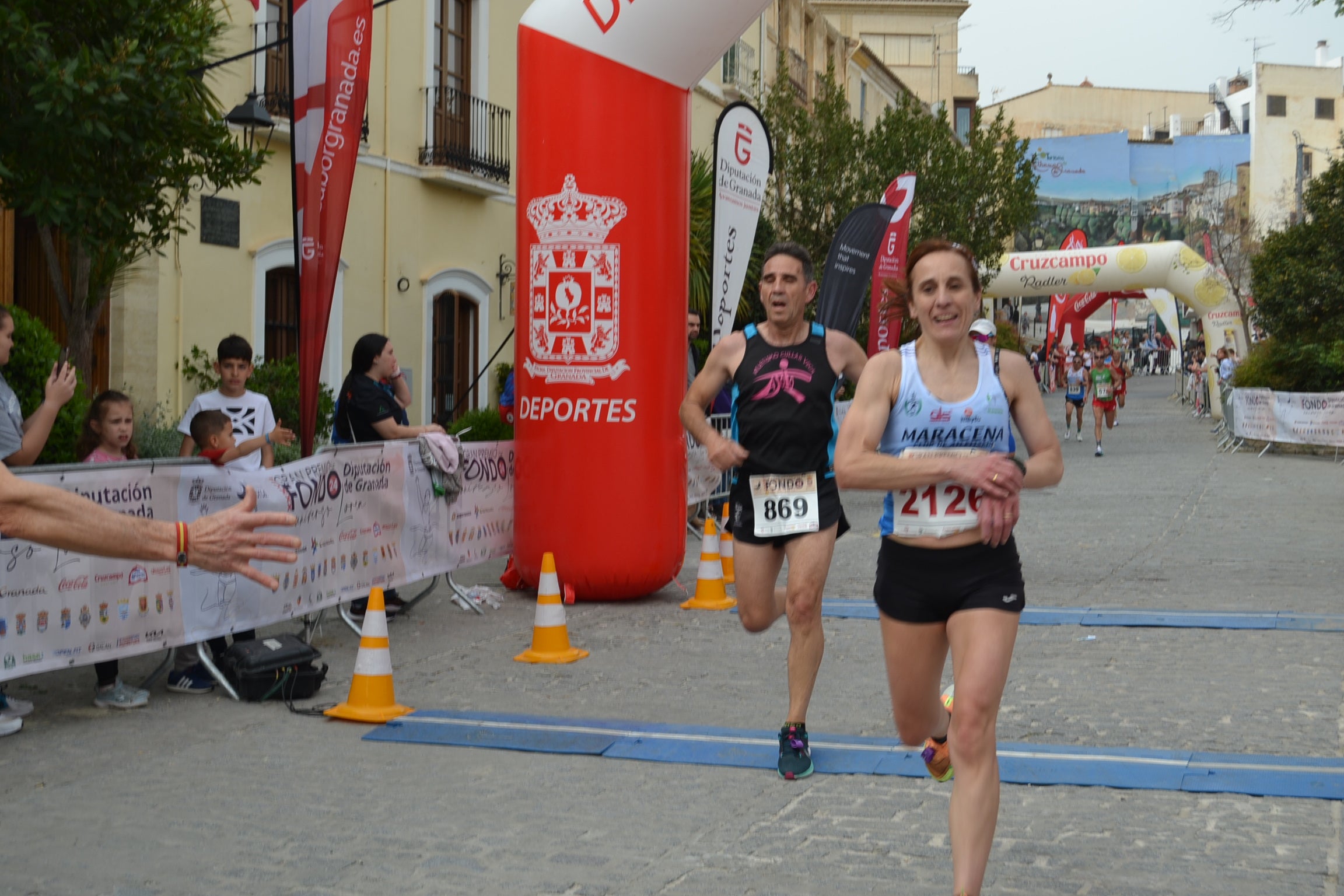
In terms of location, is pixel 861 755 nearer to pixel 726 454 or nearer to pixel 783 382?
pixel 726 454

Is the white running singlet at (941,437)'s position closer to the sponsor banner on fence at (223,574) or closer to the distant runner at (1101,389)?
the sponsor banner on fence at (223,574)

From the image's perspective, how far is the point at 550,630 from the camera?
7914 millimetres

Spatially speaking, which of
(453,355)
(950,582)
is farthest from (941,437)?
(453,355)

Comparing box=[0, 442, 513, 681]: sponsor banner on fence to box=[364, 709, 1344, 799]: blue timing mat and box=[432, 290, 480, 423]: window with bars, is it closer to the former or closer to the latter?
box=[364, 709, 1344, 799]: blue timing mat

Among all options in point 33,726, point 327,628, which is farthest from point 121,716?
point 327,628

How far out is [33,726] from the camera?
6348mm

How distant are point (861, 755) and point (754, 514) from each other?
3.39 ft

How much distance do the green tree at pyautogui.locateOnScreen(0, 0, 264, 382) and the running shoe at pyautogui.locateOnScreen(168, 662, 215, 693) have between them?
249cm

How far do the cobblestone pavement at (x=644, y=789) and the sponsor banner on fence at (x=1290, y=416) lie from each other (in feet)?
50.4

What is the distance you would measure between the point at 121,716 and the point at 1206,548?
9.52 metres

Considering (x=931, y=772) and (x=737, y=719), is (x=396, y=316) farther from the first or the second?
(x=931, y=772)

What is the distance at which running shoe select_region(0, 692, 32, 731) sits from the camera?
635 cm

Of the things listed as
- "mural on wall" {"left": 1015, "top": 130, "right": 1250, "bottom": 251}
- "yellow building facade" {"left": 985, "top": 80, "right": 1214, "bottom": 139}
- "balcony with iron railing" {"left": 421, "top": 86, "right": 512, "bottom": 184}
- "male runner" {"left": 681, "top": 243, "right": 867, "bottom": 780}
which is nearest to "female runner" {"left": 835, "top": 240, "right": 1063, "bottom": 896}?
"male runner" {"left": 681, "top": 243, "right": 867, "bottom": 780}

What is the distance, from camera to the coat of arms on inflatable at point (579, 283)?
31.6ft
